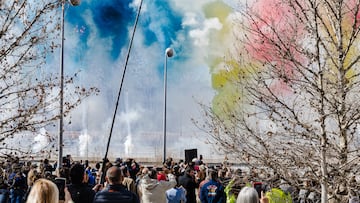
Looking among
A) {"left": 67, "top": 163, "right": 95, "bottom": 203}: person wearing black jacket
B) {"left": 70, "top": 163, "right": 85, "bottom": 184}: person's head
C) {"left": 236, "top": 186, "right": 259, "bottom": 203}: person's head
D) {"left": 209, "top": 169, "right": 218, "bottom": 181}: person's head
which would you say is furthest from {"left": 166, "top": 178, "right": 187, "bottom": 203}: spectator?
{"left": 236, "top": 186, "right": 259, "bottom": 203}: person's head

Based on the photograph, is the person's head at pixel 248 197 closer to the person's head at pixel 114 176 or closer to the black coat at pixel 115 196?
the black coat at pixel 115 196

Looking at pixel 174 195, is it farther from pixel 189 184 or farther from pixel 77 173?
pixel 77 173

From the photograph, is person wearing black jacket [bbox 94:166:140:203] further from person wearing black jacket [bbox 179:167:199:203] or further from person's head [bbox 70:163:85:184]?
person wearing black jacket [bbox 179:167:199:203]

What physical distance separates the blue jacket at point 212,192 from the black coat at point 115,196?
17.4 feet

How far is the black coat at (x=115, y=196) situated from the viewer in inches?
259

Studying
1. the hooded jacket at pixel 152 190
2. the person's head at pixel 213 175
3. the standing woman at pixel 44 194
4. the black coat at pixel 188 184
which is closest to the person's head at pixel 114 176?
the standing woman at pixel 44 194

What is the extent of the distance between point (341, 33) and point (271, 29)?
3.17 ft

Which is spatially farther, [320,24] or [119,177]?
[320,24]

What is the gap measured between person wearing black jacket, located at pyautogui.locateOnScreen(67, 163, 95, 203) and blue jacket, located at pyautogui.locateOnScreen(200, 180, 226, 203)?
4.61 metres

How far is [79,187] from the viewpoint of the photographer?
763cm

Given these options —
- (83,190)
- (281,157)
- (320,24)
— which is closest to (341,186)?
(281,157)

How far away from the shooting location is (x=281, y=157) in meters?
7.16

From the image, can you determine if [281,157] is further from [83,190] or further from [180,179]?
[180,179]

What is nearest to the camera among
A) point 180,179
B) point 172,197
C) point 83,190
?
point 83,190
